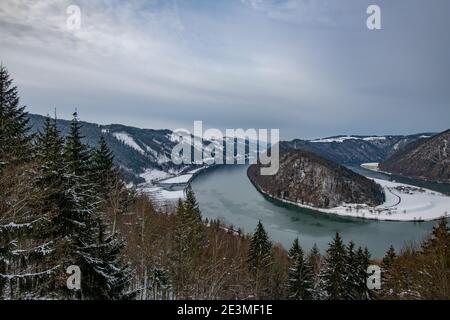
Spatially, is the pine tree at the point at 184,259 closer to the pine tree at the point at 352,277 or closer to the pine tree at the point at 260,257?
the pine tree at the point at 260,257

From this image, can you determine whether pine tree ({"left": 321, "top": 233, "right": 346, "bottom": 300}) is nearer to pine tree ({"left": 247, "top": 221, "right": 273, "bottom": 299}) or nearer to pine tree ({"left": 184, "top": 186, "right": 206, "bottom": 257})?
pine tree ({"left": 247, "top": 221, "right": 273, "bottom": 299})

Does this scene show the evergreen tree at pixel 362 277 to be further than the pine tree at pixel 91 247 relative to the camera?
Yes

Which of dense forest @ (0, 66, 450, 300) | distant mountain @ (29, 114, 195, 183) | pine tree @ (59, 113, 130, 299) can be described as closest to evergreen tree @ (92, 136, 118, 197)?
dense forest @ (0, 66, 450, 300)

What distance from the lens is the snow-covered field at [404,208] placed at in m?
71.8

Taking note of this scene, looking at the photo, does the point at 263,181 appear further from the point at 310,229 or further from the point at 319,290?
the point at 319,290

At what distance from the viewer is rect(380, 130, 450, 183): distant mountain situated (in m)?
141

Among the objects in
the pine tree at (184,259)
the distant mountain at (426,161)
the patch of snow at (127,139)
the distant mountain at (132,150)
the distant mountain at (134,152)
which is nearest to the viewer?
the pine tree at (184,259)

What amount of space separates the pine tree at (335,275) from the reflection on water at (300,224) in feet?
91.4

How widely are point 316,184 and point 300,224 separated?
39.6m

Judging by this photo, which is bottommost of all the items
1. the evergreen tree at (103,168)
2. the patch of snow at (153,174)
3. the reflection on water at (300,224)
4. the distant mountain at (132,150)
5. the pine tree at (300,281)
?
the reflection on water at (300,224)

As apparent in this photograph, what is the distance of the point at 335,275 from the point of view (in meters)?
16.2

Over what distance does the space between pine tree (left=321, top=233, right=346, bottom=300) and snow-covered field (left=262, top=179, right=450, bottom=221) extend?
186 feet

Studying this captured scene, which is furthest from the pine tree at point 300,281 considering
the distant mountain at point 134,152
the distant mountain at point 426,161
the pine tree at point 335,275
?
the distant mountain at point 426,161

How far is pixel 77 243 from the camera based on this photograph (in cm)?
692
